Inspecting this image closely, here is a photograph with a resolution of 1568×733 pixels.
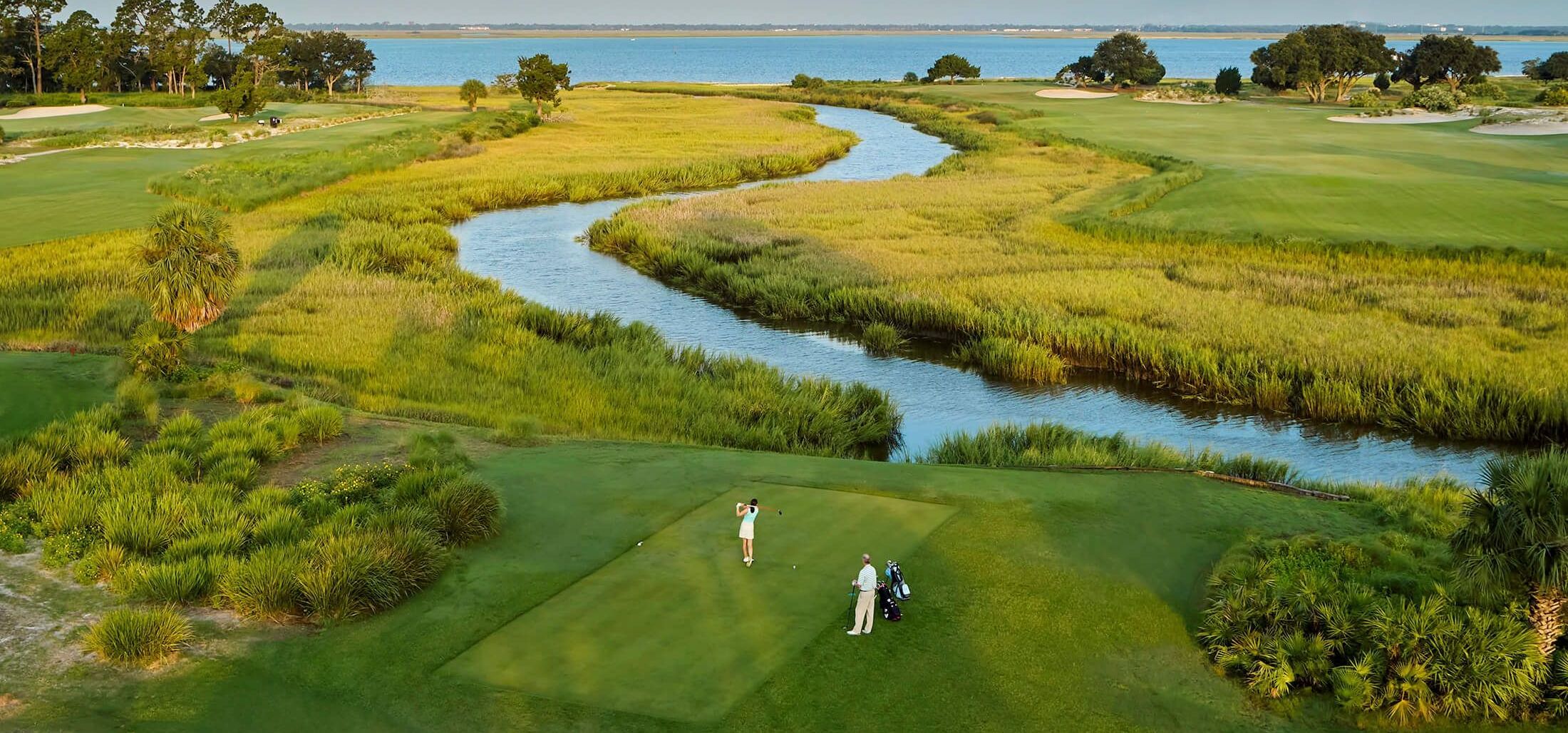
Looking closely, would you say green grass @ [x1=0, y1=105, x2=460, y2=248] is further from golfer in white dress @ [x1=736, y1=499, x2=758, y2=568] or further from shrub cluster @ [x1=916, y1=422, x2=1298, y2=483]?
golfer in white dress @ [x1=736, y1=499, x2=758, y2=568]

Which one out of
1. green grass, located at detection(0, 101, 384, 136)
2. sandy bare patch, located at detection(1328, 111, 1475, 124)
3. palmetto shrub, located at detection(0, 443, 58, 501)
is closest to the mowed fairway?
sandy bare patch, located at detection(1328, 111, 1475, 124)

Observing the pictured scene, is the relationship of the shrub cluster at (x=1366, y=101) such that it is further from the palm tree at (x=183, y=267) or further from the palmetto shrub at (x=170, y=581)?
the palmetto shrub at (x=170, y=581)

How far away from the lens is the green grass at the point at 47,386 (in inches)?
739

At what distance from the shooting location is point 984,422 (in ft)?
80.7

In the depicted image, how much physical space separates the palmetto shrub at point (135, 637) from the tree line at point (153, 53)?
6973 cm

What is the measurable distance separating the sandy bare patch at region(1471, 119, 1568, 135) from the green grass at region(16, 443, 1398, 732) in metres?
58.2

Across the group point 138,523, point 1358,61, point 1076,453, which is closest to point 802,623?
point 138,523

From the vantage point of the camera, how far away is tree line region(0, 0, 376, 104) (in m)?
84.8

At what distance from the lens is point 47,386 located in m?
20.3

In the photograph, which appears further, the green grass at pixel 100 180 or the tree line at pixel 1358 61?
the tree line at pixel 1358 61

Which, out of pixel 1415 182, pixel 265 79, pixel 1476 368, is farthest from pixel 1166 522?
pixel 265 79

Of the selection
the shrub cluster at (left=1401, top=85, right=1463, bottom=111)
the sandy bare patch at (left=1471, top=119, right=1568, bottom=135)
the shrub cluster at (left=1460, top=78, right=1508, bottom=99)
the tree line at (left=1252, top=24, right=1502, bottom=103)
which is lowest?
the sandy bare patch at (left=1471, top=119, right=1568, bottom=135)

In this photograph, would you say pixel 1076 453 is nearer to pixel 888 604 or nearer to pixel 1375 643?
pixel 888 604

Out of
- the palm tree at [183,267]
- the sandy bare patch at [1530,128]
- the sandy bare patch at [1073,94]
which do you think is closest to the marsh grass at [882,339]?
the palm tree at [183,267]
